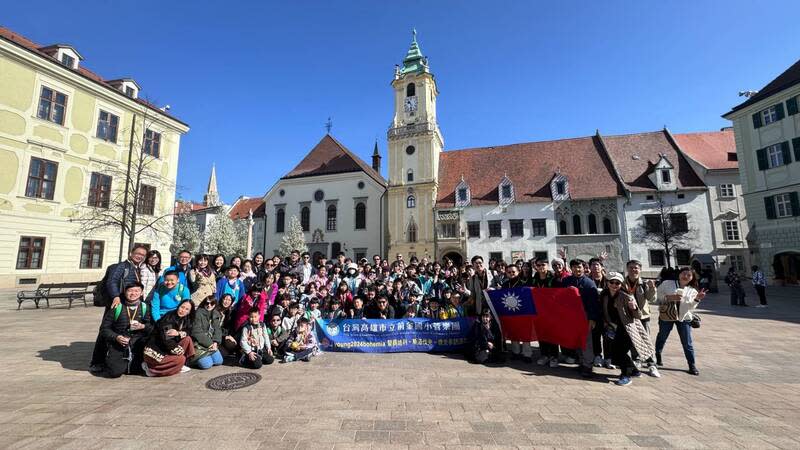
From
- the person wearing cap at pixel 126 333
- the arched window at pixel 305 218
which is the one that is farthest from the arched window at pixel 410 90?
the person wearing cap at pixel 126 333

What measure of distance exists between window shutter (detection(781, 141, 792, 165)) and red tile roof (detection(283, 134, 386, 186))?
31.3 m

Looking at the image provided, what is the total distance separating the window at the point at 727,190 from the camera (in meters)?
28.4

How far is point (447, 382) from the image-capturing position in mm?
5488

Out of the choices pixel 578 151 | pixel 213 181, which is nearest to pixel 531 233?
pixel 578 151

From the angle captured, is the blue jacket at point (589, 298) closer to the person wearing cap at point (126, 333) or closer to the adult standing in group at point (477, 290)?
the adult standing in group at point (477, 290)

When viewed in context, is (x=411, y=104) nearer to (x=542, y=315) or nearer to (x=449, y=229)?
(x=449, y=229)

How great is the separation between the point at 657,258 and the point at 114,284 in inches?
1369

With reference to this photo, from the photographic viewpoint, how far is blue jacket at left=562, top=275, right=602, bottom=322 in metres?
6.16

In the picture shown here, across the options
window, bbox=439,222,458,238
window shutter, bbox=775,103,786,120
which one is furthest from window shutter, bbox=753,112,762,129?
window, bbox=439,222,458,238

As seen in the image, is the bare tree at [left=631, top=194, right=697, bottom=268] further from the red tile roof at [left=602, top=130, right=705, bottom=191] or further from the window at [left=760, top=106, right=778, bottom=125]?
the window at [left=760, top=106, right=778, bottom=125]

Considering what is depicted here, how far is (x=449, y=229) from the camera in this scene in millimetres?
32438

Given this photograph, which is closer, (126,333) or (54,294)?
(126,333)

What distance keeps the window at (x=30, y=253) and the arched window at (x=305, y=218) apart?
831 inches

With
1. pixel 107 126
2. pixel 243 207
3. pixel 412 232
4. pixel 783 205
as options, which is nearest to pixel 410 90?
pixel 412 232
